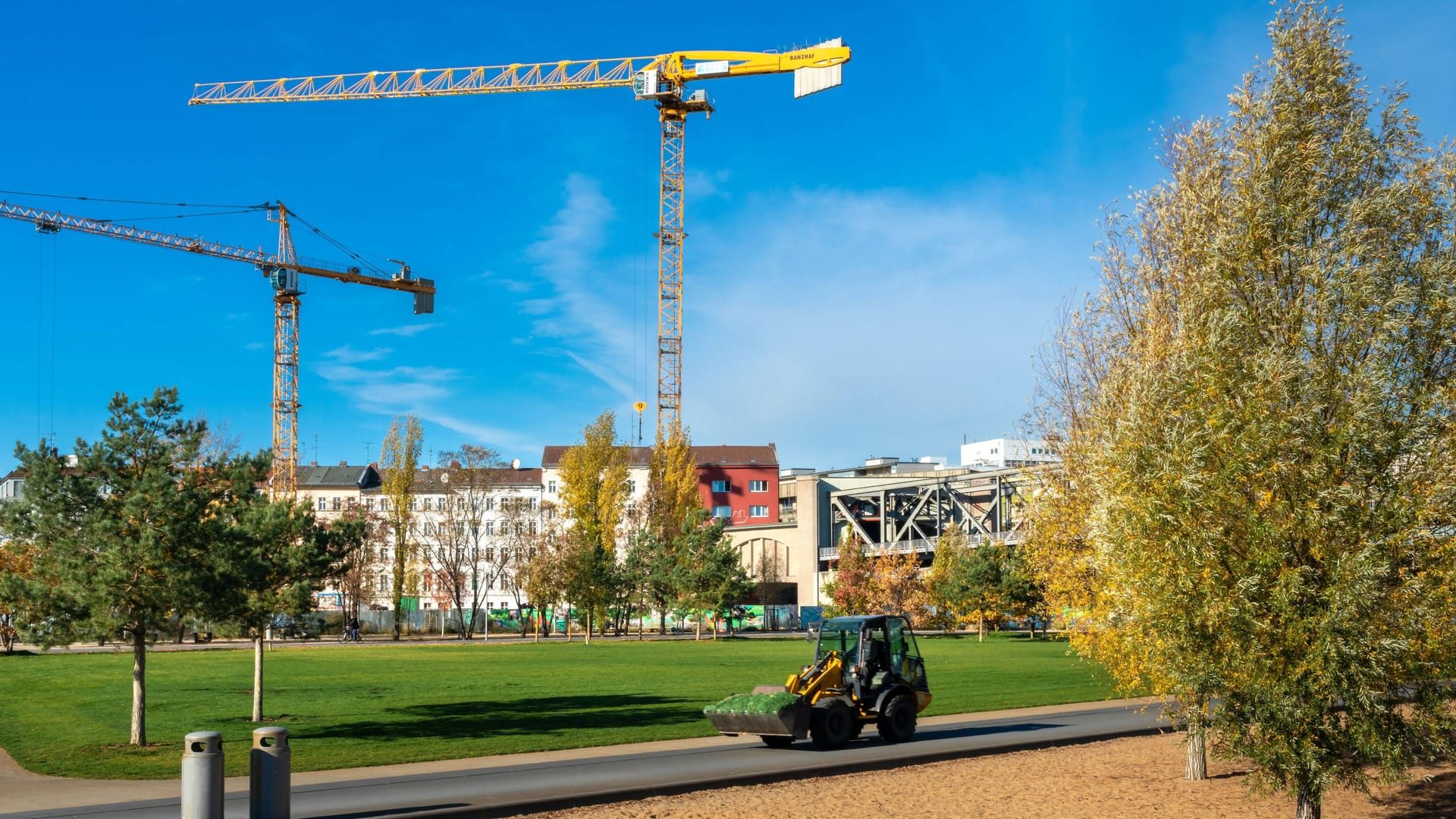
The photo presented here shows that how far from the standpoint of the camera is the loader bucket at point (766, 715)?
2039 cm

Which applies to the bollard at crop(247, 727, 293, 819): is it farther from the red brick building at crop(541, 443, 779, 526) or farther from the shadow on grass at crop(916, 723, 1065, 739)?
the red brick building at crop(541, 443, 779, 526)

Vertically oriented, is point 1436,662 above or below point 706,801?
above

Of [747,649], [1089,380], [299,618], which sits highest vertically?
[1089,380]

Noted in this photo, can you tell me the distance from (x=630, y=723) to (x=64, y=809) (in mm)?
12056

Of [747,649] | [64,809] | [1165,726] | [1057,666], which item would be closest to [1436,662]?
[1165,726]

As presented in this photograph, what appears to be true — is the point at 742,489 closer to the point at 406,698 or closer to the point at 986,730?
the point at 406,698

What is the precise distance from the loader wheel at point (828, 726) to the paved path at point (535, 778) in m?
0.23

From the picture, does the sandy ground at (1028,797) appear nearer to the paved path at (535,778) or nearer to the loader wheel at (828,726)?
the paved path at (535,778)

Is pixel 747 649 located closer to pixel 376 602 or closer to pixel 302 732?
pixel 302 732

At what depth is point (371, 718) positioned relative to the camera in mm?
25594

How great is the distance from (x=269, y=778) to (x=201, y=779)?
2.35 ft

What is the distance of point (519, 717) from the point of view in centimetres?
2617

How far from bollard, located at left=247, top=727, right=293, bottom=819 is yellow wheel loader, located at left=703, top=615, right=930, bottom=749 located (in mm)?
9330

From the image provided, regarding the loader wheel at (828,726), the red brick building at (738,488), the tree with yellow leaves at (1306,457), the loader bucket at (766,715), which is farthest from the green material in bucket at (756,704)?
the red brick building at (738,488)
